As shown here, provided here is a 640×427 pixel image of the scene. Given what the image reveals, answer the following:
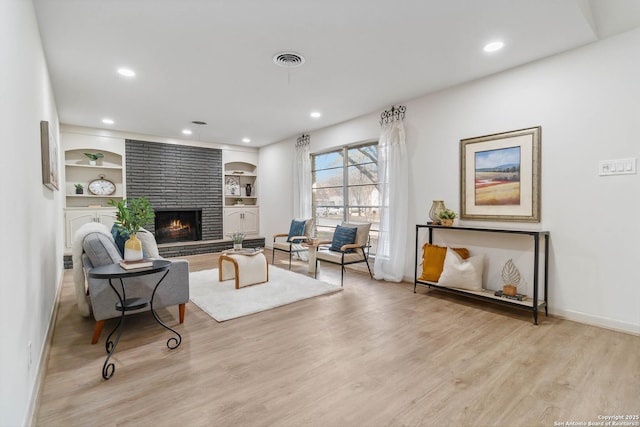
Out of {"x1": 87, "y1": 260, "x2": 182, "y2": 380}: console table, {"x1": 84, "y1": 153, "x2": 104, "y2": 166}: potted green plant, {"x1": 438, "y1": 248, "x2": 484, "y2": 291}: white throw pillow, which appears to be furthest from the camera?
{"x1": 84, "y1": 153, "x2": 104, "y2": 166}: potted green plant

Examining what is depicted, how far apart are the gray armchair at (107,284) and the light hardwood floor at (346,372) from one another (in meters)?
0.25

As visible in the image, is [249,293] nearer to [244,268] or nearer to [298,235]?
[244,268]

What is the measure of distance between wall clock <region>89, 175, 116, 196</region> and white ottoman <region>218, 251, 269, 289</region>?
350cm

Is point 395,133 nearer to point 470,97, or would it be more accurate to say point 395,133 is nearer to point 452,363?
point 470,97

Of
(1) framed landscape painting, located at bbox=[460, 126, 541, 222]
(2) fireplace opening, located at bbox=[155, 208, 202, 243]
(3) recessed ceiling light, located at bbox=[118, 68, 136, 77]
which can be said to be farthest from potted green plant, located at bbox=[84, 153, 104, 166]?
(1) framed landscape painting, located at bbox=[460, 126, 541, 222]

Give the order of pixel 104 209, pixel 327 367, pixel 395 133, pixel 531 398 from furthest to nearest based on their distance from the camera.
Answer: pixel 104 209
pixel 395 133
pixel 327 367
pixel 531 398

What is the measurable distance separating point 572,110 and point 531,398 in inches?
105

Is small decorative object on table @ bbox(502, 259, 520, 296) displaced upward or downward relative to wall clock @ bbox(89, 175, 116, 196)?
downward

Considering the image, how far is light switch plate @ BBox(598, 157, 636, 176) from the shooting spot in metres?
2.73

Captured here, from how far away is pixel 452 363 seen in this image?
2273 millimetres

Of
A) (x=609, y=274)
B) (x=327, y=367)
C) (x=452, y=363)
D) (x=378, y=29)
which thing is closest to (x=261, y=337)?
(x=327, y=367)

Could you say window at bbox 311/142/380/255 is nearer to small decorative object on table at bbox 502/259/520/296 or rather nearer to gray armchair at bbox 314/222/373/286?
gray armchair at bbox 314/222/373/286

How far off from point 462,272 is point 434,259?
1.45 ft

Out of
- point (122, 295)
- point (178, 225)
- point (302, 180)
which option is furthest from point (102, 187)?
point (122, 295)
